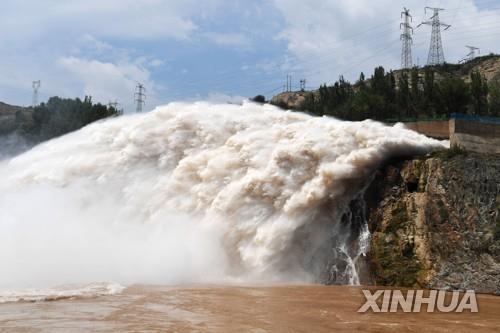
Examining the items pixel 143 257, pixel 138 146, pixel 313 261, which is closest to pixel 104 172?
pixel 138 146

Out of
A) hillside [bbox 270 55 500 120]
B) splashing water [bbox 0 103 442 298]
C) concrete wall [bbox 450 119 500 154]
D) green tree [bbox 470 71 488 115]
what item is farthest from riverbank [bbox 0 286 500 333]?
green tree [bbox 470 71 488 115]

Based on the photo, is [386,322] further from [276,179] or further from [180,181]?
[180,181]

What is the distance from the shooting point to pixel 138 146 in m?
23.7

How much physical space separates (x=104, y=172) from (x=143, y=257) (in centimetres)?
614

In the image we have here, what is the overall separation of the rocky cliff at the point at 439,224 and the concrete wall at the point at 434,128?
7565 mm

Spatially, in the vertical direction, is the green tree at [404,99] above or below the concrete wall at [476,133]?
above

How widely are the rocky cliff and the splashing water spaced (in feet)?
3.14

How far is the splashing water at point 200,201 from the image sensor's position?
A: 60.2 feet
